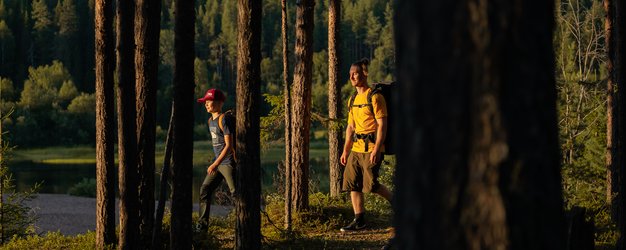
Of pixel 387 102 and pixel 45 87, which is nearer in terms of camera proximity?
pixel 387 102

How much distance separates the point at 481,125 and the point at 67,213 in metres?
41.2

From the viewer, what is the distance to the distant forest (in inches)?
3489

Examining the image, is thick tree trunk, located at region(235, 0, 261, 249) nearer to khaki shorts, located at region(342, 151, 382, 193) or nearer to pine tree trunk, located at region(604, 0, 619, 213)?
khaki shorts, located at region(342, 151, 382, 193)

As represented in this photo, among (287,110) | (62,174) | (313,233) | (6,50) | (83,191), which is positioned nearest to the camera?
(287,110)

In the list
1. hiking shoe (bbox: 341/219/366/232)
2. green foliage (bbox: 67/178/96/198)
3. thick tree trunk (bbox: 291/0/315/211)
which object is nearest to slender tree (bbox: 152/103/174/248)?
hiking shoe (bbox: 341/219/366/232)

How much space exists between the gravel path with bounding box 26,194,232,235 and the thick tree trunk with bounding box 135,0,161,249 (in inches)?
969

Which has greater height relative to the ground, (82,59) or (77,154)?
(82,59)

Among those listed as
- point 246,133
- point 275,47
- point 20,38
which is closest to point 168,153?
point 246,133

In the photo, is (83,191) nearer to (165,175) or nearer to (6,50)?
(165,175)

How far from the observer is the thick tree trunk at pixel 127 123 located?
914 cm

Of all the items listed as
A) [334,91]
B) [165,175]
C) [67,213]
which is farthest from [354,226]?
[67,213]

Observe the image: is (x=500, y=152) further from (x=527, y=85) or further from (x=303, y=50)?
(x=303, y=50)

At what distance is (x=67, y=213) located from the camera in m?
41.0

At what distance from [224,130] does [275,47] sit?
139751 mm
